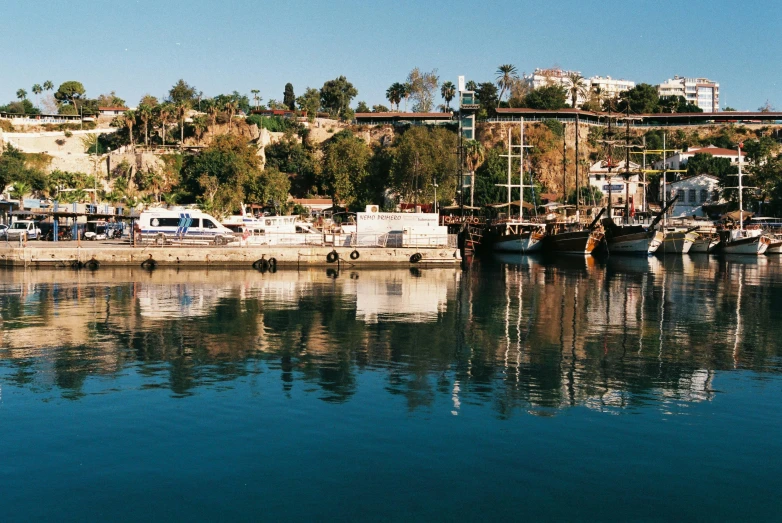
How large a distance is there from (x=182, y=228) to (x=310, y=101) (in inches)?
2893

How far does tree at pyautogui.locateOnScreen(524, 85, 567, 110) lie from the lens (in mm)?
117125

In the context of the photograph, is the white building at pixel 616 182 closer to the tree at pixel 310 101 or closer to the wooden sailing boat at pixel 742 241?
the wooden sailing boat at pixel 742 241

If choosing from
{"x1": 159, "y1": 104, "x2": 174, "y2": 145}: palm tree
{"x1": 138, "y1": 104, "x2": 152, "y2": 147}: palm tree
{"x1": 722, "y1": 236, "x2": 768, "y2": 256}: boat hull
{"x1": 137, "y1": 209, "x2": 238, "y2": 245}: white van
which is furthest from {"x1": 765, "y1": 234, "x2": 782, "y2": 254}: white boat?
{"x1": 138, "y1": 104, "x2": 152, "y2": 147}: palm tree

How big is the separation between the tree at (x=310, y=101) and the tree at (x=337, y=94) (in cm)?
178

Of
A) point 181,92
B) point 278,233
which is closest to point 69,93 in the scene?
point 181,92

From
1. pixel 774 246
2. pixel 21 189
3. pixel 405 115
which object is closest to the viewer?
pixel 774 246

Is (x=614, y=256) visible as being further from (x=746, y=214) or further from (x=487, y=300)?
(x=487, y=300)

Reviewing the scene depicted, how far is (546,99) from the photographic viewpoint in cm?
11750

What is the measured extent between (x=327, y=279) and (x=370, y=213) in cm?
1069

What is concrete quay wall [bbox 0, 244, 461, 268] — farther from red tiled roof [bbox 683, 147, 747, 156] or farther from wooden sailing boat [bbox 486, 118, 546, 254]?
red tiled roof [bbox 683, 147, 747, 156]

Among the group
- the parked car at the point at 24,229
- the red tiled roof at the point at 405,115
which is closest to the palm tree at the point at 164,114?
the red tiled roof at the point at 405,115

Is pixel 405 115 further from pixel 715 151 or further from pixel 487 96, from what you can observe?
pixel 715 151

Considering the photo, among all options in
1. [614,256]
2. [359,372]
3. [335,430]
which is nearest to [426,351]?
[359,372]

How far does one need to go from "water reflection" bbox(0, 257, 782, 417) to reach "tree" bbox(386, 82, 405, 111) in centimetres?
8664
